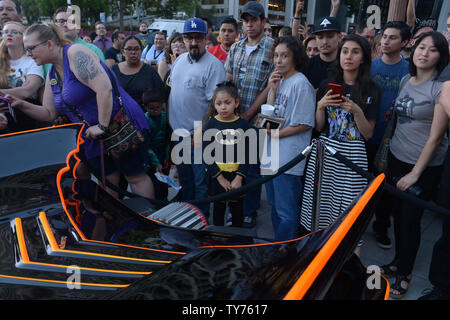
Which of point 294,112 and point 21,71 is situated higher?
point 21,71

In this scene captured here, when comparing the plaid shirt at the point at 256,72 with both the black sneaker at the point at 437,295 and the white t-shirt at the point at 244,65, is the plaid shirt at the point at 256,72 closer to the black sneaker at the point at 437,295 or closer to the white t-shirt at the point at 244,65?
the white t-shirt at the point at 244,65

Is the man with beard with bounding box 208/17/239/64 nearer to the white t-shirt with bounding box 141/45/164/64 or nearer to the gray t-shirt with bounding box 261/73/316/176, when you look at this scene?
the gray t-shirt with bounding box 261/73/316/176

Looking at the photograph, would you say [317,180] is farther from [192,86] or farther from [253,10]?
[253,10]

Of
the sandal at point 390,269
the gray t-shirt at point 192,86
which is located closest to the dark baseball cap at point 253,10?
the gray t-shirt at point 192,86

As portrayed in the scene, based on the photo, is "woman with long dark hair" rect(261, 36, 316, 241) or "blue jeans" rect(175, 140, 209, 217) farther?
"blue jeans" rect(175, 140, 209, 217)

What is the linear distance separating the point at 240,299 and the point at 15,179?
1.37 meters

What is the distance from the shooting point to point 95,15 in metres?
37.9

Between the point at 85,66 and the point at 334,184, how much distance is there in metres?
2.13

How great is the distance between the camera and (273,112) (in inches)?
111

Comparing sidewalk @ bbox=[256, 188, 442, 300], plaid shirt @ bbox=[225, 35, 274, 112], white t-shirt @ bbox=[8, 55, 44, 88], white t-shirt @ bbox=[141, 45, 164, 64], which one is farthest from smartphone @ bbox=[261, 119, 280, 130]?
white t-shirt @ bbox=[141, 45, 164, 64]

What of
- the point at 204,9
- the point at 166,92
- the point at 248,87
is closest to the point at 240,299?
the point at 248,87

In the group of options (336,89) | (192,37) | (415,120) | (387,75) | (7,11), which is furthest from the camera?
(7,11)

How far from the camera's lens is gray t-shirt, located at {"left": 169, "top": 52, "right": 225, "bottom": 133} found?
135 inches

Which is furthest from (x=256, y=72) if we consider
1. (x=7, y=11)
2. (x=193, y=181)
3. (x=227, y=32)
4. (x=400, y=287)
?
(x=7, y=11)
